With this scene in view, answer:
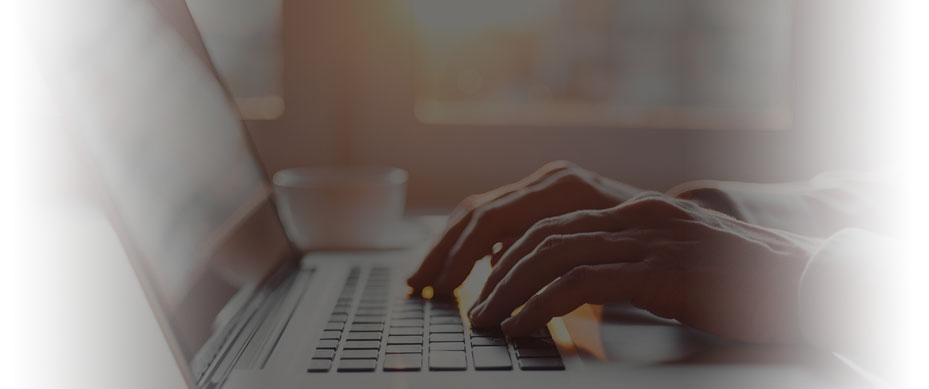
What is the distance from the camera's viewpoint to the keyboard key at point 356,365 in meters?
0.41

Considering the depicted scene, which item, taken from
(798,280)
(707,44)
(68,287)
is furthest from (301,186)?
(707,44)

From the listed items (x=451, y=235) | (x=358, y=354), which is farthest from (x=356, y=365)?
(x=451, y=235)

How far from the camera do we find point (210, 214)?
528mm

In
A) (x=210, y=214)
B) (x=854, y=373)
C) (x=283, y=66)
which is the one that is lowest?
(x=854, y=373)

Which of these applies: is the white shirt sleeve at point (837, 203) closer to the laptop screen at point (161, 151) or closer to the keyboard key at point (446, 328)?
the keyboard key at point (446, 328)

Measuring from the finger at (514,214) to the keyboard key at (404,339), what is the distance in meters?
0.13

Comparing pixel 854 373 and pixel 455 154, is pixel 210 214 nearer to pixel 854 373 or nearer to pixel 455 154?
pixel 854 373

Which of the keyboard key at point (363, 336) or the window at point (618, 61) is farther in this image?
the window at point (618, 61)

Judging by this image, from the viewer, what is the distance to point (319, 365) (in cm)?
41

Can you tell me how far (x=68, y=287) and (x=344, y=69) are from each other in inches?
23.1

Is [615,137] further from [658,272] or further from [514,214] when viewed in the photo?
[658,272]

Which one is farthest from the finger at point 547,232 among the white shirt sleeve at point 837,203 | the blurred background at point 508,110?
the blurred background at point 508,110

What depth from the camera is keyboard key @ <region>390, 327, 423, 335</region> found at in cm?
48

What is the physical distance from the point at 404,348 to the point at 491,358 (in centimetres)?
6
